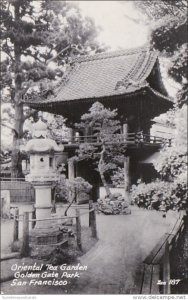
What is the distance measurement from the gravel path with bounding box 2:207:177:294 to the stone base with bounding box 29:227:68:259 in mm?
424

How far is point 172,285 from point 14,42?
412 centimetres

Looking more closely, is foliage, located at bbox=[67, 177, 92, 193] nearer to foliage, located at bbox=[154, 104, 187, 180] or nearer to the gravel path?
the gravel path

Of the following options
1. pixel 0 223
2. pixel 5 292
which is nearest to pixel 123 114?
pixel 0 223

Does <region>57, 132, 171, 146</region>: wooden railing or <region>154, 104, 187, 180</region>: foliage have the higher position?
<region>57, 132, 171, 146</region>: wooden railing

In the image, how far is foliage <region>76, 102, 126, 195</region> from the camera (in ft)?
20.6

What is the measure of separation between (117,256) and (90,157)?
230 centimetres

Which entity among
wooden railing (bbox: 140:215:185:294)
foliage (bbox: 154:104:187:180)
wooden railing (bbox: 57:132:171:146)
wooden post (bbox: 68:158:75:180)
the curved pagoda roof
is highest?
the curved pagoda roof

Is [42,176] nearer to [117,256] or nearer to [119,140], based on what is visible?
[117,256]

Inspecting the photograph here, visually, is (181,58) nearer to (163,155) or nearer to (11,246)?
(163,155)

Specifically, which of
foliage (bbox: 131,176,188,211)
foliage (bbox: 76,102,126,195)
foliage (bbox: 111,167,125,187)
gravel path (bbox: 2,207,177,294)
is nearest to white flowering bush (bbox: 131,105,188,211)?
foliage (bbox: 131,176,188,211)

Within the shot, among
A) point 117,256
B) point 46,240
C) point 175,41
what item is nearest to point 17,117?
point 46,240

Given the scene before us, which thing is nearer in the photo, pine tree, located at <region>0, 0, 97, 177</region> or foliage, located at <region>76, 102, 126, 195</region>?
pine tree, located at <region>0, 0, 97, 177</region>

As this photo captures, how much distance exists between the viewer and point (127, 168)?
658 cm

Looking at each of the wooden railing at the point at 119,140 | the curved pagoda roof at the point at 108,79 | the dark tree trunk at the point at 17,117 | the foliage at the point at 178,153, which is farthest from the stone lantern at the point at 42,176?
the curved pagoda roof at the point at 108,79
